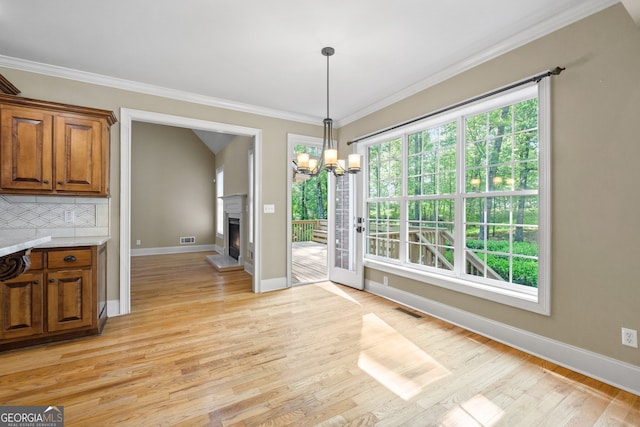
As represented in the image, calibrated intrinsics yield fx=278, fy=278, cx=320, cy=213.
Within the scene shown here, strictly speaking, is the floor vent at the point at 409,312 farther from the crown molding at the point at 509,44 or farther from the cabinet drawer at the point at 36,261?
the cabinet drawer at the point at 36,261

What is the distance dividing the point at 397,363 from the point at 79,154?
3743 mm

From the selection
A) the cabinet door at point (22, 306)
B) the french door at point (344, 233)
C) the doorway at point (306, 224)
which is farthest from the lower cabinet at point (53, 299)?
the french door at point (344, 233)

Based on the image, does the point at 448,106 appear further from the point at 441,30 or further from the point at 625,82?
the point at 625,82

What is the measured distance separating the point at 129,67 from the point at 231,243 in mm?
4397

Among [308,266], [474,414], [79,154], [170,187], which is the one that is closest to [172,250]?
[170,187]

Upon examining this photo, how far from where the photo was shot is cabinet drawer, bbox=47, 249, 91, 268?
8.48 ft

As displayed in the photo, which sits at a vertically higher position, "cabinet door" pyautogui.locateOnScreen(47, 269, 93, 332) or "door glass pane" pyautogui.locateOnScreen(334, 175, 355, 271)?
"door glass pane" pyautogui.locateOnScreen(334, 175, 355, 271)

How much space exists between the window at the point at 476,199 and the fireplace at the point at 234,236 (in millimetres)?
3583

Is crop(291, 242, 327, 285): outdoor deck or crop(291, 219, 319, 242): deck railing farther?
crop(291, 219, 319, 242): deck railing

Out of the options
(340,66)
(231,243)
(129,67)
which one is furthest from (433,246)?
(231,243)

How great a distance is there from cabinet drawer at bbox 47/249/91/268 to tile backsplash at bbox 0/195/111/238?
631 mm

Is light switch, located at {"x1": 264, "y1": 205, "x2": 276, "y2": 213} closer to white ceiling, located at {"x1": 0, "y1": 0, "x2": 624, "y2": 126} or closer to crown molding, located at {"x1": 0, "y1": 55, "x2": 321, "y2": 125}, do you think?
crown molding, located at {"x1": 0, "y1": 55, "x2": 321, "y2": 125}

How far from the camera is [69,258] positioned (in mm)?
2650

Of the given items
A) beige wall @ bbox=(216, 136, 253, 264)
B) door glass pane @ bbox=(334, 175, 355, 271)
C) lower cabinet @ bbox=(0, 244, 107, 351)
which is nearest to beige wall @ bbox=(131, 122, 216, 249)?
beige wall @ bbox=(216, 136, 253, 264)
